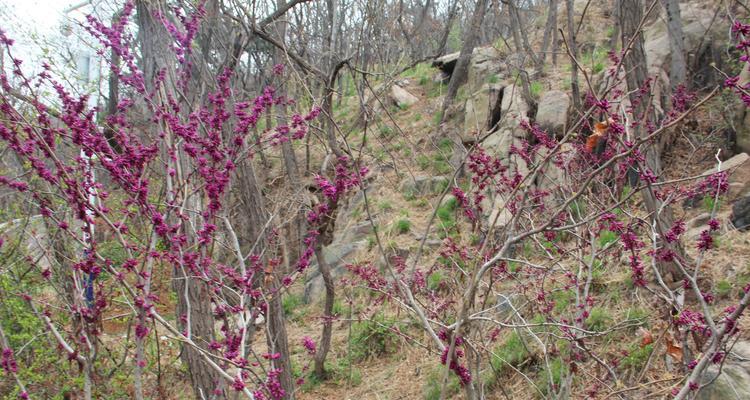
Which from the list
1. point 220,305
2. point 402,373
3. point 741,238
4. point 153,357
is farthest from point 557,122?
point 220,305

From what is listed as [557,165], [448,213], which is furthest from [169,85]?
[448,213]

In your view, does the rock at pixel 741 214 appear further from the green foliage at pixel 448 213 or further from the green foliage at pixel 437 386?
the green foliage at pixel 448 213

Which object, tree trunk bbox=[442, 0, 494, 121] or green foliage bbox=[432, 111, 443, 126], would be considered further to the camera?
green foliage bbox=[432, 111, 443, 126]

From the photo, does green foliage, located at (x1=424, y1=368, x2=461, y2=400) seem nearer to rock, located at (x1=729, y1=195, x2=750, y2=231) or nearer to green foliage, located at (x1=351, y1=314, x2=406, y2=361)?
green foliage, located at (x1=351, y1=314, x2=406, y2=361)

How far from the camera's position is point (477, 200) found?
3.78 m

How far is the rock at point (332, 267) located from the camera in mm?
9555

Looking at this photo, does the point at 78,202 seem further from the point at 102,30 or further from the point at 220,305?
the point at 102,30

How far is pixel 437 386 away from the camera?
20.4 feet

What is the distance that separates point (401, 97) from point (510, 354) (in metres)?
10.6

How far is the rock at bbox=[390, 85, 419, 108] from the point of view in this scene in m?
15.2

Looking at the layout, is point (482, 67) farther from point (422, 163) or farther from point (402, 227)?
point (402, 227)

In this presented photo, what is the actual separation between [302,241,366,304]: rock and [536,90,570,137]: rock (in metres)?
3.60

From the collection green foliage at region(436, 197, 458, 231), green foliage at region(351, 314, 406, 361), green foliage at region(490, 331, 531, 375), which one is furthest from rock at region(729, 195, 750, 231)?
green foliage at region(351, 314, 406, 361)

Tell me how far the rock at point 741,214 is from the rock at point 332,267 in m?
5.55
